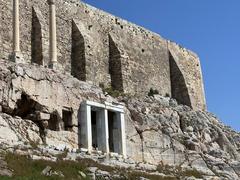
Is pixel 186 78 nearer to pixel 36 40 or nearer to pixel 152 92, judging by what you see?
pixel 152 92

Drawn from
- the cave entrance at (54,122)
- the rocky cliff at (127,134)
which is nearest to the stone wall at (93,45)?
the rocky cliff at (127,134)

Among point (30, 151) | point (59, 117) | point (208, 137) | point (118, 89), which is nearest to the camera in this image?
Answer: point (30, 151)

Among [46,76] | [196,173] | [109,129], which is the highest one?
[46,76]

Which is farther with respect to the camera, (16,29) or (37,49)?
(37,49)

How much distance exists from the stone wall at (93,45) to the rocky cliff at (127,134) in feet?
15.4

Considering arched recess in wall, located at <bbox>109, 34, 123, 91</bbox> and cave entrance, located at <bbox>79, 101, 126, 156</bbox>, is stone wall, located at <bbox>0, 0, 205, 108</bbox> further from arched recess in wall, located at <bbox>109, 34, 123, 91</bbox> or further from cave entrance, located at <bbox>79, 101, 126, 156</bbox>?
cave entrance, located at <bbox>79, 101, 126, 156</bbox>

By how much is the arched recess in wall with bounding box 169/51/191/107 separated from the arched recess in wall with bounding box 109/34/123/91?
8.57 meters

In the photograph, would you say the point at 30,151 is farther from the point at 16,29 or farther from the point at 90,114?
the point at 16,29

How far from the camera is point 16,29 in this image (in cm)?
3262

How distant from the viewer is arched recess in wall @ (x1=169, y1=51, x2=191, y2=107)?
4844 centimetres

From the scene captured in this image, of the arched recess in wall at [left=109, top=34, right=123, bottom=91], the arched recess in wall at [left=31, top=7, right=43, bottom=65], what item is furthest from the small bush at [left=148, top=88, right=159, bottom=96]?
the arched recess in wall at [left=31, top=7, right=43, bottom=65]

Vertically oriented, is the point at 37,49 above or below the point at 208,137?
above

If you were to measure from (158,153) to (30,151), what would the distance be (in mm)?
10875

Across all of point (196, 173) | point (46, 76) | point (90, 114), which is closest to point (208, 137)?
point (196, 173)
